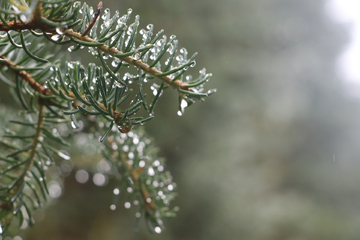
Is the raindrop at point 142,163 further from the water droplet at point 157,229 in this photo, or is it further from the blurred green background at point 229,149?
the blurred green background at point 229,149

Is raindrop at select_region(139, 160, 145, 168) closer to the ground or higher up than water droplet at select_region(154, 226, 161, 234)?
higher up

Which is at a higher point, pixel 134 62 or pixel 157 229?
pixel 134 62

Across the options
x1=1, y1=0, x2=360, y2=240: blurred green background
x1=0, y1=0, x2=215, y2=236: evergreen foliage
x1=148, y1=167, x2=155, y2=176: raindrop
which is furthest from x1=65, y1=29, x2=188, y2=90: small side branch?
x1=1, y1=0, x2=360, y2=240: blurred green background

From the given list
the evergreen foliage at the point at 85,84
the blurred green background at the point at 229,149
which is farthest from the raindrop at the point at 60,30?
the blurred green background at the point at 229,149

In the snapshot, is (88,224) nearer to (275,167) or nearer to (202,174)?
(202,174)

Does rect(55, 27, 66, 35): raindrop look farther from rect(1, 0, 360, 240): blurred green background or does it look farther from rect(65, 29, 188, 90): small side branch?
rect(1, 0, 360, 240): blurred green background

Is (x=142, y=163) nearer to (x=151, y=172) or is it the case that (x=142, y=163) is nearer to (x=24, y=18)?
(x=151, y=172)

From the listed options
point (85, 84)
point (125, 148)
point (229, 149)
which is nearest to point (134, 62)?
point (85, 84)
